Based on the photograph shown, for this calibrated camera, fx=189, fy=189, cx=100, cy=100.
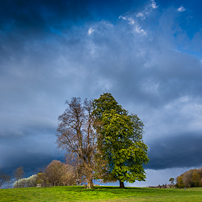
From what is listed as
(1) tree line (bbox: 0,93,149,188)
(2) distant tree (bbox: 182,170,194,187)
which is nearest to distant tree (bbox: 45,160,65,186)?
(1) tree line (bbox: 0,93,149,188)

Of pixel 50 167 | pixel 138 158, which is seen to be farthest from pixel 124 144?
pixel 50 167

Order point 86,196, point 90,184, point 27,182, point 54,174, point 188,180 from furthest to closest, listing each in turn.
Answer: point 188,180 → point 27,182 → point 54,174 → point 90,184 → point 86,196

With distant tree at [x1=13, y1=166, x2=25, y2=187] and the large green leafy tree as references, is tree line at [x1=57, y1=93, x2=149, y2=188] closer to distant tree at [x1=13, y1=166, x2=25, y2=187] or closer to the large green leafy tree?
the large green leafy tree

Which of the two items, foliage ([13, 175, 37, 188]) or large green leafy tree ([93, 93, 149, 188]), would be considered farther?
foliage ([13, 175, 37, 188])

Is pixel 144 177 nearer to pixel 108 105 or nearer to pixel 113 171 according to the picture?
pixel 113 171

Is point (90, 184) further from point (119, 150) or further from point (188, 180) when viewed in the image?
point (188, 180)

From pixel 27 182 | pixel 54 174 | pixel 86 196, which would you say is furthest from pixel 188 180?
pixel 86 196

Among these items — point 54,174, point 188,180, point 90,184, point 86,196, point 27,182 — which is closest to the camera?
point 86,196

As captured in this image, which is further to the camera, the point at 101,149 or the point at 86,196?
the point at 101,149

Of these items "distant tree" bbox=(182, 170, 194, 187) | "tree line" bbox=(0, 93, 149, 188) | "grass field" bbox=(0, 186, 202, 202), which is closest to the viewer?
"grass field" bbox=(0, 186, 202, 202)

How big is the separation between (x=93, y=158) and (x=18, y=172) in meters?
37.7

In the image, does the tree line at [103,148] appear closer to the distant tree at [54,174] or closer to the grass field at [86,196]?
the grass field at [86,196]

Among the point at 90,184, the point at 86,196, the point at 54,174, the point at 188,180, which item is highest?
the point at 54,174

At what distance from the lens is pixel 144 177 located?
34.2m
